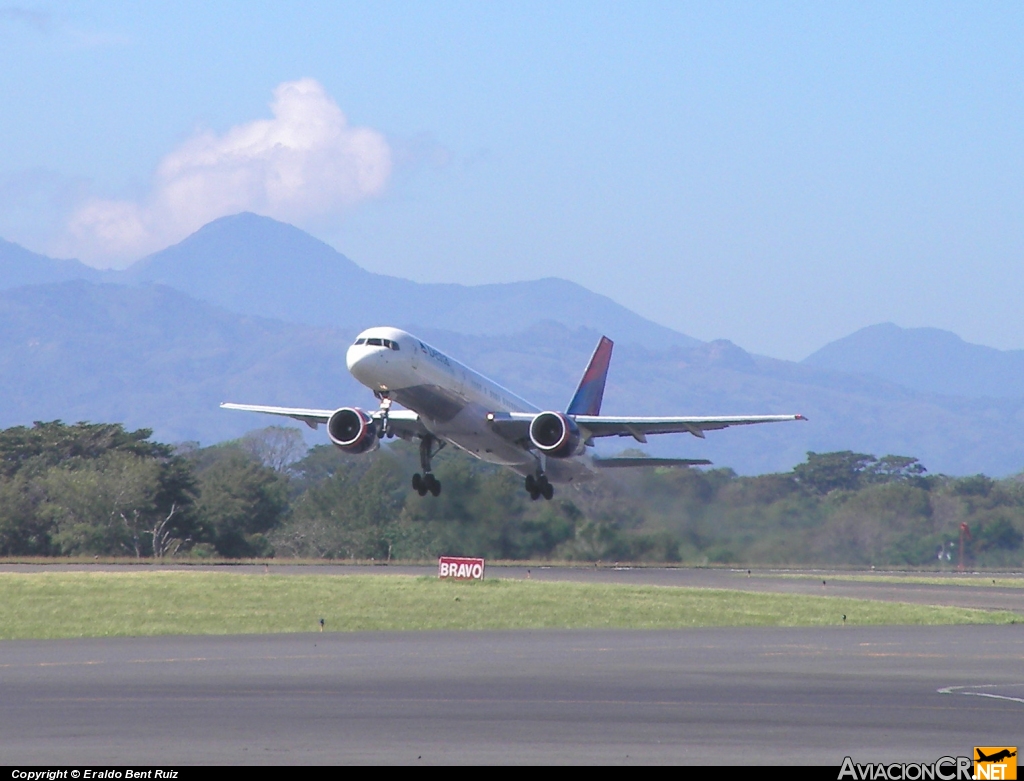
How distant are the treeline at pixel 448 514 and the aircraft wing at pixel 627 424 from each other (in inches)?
258

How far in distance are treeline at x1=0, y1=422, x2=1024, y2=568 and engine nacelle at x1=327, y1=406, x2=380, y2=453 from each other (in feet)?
33.9

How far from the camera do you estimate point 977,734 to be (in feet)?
52.4

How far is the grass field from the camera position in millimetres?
32562

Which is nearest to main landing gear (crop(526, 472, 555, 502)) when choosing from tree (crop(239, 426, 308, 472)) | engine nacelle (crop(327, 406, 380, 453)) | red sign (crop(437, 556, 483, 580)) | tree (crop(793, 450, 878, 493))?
red sign (crop(437, 556, 483, 580))

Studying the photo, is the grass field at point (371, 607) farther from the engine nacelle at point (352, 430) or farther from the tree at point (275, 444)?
the tree at point (275, 444)

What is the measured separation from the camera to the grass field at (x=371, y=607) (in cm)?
3256

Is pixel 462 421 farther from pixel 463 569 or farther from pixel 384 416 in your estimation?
pixel 463 569

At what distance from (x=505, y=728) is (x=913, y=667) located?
33.4ft

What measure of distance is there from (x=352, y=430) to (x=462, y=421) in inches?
134

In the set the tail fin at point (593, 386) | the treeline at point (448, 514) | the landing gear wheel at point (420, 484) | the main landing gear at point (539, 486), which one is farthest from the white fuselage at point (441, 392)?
the treeline at point (448, 514)

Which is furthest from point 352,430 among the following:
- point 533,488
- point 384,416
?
point 533,488

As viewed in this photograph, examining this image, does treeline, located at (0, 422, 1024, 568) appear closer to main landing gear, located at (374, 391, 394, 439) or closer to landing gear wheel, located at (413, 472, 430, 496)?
landing gear wheel, located at (413, 472, 430, 496)

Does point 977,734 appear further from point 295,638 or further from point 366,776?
point 295,638

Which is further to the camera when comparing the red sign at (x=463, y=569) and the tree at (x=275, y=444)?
the tree at (x=275, y=444)
